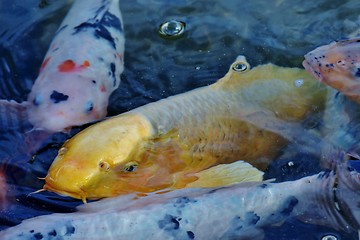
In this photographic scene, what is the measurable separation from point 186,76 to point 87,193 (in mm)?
1317

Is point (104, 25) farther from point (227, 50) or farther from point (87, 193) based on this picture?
point (87, 193)

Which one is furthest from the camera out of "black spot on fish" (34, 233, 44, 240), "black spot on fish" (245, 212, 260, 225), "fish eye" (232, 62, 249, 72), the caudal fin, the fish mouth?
"fish eye" (232, 62, 249, 72)

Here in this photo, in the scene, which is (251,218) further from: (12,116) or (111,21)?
(111,21)

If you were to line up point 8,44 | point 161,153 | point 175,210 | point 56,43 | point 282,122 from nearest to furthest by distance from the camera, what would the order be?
1. point 175,210
2. point 161,153
3. point 282,122
4. point 56,43
5. point 8,44

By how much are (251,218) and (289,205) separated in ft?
0.76

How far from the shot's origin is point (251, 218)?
3533 mm

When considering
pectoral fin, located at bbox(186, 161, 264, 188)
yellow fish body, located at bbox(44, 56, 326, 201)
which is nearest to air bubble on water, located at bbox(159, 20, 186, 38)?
yellow fish body, located at bbox(44, 56, 326, 201)

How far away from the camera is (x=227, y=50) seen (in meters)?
4.81

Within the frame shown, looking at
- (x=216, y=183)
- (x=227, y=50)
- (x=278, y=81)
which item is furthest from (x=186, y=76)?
(x=216, y=183)

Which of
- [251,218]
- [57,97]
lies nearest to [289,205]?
[251,218]

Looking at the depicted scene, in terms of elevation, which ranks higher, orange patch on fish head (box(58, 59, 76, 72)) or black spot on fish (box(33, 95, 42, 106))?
orange patch on fish head (box(58, 59, 76, 72))

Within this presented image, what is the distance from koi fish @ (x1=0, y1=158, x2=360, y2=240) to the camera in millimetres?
3406

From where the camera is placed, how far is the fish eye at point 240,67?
4.53 m

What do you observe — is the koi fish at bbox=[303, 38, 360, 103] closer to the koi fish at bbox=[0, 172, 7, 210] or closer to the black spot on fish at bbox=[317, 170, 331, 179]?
the black spot on fish at bbox=[317, 170, 331, 179]
